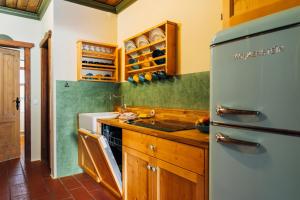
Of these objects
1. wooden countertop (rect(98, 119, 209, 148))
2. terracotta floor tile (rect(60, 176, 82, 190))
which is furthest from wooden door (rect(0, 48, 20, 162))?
wooden countertop (rect(98, 119, 209, 148))

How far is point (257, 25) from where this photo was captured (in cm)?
90

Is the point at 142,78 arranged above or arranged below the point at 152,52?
below

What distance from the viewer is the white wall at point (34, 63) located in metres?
3.46

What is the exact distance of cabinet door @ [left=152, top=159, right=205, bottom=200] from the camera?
1258 millimetres

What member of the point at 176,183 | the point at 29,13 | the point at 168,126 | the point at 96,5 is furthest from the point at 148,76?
the point at 29,13

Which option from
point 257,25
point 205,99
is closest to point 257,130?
point 257,25

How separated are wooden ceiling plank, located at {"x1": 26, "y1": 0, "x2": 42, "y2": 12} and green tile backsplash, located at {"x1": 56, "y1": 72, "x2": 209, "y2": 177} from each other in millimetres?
1333

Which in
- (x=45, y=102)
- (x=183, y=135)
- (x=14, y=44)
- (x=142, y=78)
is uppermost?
(x=14, y=44)

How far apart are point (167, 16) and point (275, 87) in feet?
5.68

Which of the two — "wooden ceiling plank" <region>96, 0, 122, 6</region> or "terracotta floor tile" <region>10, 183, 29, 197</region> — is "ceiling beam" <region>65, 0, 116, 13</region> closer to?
"wooden ceiling plank" <region>96, 0, 122, 6</region>

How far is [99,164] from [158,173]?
1019 millimetres

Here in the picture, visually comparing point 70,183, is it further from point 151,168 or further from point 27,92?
point 27,92

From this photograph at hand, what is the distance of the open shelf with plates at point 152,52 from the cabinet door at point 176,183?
1014 millimetres

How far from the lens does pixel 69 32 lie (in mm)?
2873
